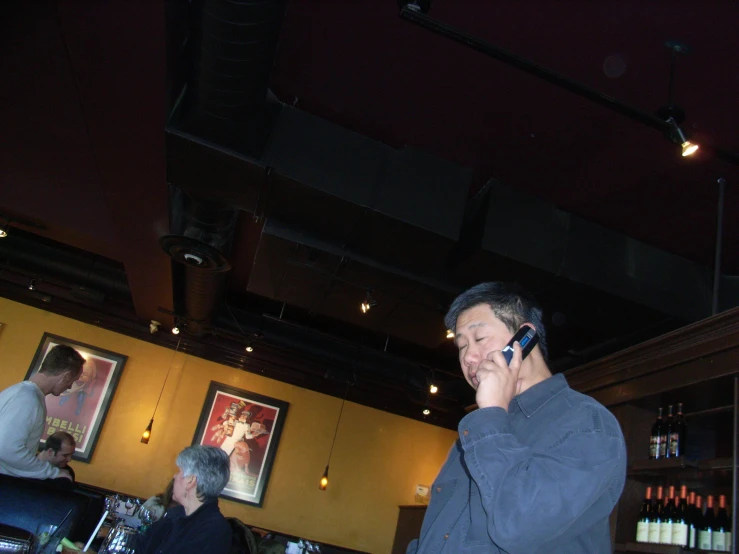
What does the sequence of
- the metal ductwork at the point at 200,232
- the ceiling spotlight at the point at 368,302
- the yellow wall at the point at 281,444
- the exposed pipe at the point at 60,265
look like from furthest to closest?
1. the yellow wall at the point at 281,444
2. the exposed pipe at the point at 60,265
3. the ceiling spotlight at the point at 368,302
4. the metal ductwork at the point at 200,232

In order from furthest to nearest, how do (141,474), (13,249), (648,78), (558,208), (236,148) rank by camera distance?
(141,474), (13,249), (558,208), (236,148), (648,78)

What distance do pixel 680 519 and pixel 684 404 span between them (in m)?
0.63

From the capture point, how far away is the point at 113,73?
328cm

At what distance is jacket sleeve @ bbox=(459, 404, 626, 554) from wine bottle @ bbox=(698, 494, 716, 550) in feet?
7.61

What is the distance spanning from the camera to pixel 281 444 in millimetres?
9188

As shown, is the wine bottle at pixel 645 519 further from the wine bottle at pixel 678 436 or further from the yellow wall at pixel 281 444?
the yellow wall at pixel 281 444

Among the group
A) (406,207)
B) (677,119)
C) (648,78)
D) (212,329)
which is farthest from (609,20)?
(212,329)

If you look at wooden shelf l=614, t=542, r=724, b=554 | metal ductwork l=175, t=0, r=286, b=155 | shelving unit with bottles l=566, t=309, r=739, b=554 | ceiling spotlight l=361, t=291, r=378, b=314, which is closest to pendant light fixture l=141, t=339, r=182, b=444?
ceiling spotlight l=361, t=291, r=378, b=314

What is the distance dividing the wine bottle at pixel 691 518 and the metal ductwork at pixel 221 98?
3207 mm

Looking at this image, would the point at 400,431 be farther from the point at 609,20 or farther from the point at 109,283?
the point at 609,20

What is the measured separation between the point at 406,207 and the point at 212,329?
4598 millimetres

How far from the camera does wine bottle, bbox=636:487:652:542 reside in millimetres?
3392

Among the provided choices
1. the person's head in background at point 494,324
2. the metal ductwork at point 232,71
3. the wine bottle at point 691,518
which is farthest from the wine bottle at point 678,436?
the metal ductwork at point 232,71

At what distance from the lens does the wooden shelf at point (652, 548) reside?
306cm
